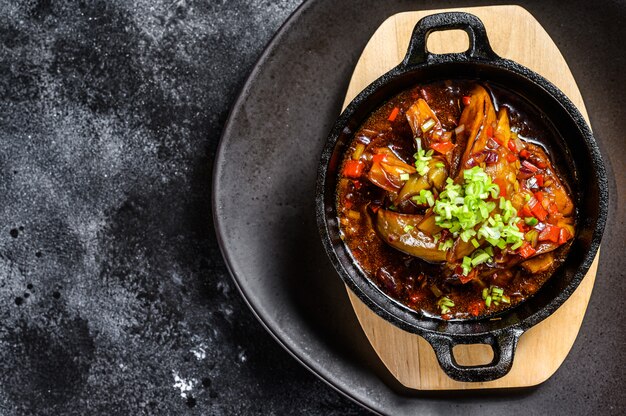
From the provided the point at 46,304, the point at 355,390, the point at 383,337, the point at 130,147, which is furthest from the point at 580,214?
the point at 46,304

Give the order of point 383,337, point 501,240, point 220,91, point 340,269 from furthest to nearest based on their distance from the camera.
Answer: point 220,91 < point 383,337 < point 340,269 < point 501,240

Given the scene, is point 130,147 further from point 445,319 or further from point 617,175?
point 617,175

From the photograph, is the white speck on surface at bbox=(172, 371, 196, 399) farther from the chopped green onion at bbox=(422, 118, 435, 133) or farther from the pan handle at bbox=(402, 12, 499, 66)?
the pan handle at bbox=(402, 12, 499, 66)

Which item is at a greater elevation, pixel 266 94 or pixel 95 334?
pixel 266 94

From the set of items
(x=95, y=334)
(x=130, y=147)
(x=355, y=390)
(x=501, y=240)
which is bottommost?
(x=95, y=334)

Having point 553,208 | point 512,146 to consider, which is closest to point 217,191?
point 512,146

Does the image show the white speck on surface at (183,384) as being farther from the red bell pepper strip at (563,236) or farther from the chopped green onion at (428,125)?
the red bell pepper strip at (563,236)

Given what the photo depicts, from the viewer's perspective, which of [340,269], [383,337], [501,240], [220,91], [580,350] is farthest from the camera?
[220,91]

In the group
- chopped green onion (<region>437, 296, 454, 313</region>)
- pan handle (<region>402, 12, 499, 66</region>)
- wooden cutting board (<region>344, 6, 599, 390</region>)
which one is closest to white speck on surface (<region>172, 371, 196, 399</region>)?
wooden cutting board (<region>344, 6, 599, 390</region>)

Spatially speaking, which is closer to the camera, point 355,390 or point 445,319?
point 445,319
